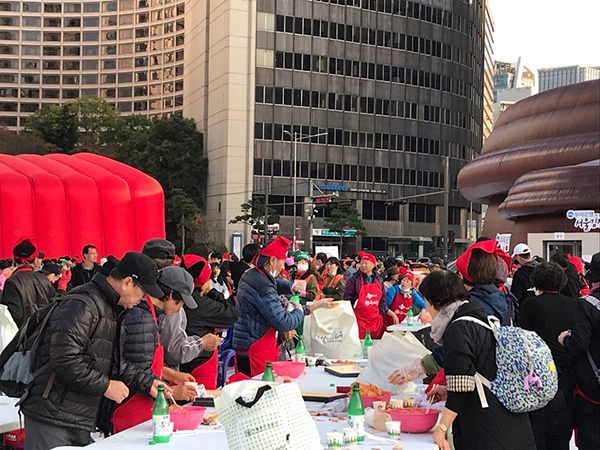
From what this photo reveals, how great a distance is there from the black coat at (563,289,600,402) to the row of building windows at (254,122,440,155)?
203 feet

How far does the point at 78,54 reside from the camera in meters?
103

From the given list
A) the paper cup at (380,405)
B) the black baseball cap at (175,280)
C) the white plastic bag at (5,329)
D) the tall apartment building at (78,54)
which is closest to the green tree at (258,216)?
the tall apartment building at (78,54)

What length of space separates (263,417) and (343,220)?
60.3 m

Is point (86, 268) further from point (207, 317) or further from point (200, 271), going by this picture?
point (207, 317)

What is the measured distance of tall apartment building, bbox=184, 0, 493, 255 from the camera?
6831 cm

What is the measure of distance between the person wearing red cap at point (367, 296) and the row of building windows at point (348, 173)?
55.1 metres

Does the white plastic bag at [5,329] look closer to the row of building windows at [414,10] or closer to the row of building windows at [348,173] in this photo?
the row of building windows at [348,173]

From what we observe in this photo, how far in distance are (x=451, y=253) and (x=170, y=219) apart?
84.9 feet

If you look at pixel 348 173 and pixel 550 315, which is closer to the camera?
pixel 550 315

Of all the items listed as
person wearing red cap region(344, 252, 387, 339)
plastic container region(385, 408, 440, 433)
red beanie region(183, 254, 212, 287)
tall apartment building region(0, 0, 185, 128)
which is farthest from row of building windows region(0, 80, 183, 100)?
plastic container region(385, 408, 440, 433)

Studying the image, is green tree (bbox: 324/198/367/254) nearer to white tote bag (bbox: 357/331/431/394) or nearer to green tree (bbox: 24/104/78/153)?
green tree (bbox: 24/104/78/153)

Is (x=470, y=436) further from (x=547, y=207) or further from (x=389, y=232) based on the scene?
(x=389, y=232)

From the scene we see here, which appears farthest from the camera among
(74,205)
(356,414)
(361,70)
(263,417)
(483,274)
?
(361,70)

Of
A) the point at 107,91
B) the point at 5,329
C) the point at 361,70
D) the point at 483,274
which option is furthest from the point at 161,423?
the point at 107,91
